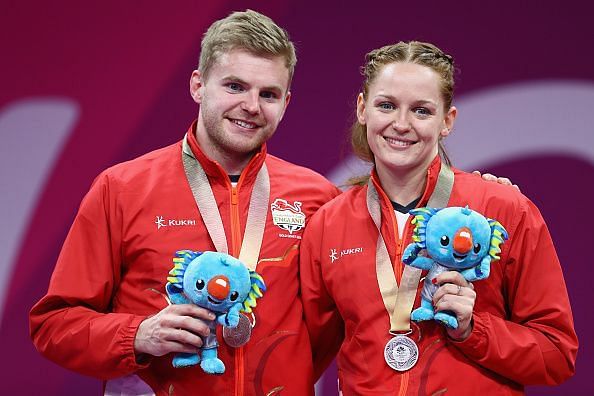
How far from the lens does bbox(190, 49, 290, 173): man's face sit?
111 inches

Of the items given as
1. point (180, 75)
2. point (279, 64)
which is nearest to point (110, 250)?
point (279, 64)

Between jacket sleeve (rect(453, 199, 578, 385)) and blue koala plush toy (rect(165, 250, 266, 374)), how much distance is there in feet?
1.93

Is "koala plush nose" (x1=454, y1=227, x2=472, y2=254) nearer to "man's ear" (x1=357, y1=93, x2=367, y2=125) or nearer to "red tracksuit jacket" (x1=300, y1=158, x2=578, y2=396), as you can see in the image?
"red tracksuit jacket" (x1=300, y1=158, x2=578, y2=396)

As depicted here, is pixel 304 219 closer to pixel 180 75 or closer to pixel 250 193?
pixel 250 193

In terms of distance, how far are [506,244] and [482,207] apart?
13 cm

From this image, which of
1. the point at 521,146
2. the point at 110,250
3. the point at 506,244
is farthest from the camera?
the point at 521,146

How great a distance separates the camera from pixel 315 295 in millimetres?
2824

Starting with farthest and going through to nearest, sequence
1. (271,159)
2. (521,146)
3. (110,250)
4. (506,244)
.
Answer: (521,146) → (271,159) → (110,250) → (506,244)

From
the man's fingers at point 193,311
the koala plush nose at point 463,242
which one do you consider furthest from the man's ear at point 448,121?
the man's fingers at point 193,311

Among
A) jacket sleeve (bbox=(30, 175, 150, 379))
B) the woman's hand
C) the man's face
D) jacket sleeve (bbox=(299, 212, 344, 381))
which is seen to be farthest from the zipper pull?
the woman's hand

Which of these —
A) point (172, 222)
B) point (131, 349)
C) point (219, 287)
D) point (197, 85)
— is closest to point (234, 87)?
point (197, 85)

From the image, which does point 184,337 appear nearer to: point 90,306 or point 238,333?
point 238,333

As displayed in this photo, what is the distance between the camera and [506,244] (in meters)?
2.59

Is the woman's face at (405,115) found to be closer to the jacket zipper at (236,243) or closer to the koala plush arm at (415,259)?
the koala plush arm at (415,259)
